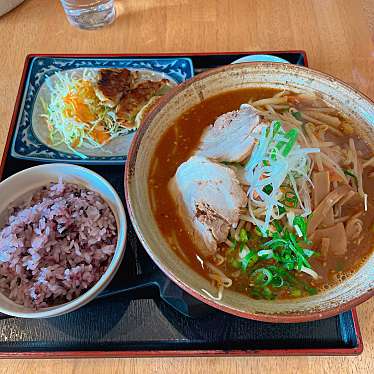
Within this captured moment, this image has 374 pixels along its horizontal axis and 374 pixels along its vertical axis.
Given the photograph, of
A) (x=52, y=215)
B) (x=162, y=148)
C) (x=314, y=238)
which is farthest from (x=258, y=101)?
(x=52, y=215)

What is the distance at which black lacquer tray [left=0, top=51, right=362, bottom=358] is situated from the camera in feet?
4.24

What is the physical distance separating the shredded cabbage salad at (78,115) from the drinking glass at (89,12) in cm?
34

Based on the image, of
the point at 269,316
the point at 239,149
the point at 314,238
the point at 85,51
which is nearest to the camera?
the point at 269,316

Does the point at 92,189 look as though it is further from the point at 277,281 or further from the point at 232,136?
the point at 277,281

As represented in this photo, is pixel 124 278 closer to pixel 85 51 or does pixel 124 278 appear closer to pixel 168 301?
pixel 168 301

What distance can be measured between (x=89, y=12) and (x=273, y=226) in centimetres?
145

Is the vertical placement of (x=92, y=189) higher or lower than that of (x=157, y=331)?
higher

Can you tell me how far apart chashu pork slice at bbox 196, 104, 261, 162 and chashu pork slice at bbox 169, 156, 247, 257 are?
71 mm

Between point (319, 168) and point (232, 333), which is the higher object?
point (319, 168)

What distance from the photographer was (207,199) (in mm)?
1296

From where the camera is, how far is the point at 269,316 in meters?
1.06

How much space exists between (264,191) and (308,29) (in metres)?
1.22

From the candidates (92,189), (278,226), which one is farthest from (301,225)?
(92,189)

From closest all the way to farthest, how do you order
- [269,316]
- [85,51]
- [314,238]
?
1. [269,316]
2. [314,238]
3. [85,51]
